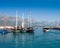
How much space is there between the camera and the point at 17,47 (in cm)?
3112

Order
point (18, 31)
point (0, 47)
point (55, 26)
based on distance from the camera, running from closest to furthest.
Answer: point (0, 47) < point (18, 31) < point (55, 26)

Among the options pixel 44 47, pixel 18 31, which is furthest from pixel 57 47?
pixel 18 31

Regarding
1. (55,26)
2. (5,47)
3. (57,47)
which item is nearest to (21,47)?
(5,47)

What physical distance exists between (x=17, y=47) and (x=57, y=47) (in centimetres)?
729

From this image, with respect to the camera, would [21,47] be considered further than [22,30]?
No

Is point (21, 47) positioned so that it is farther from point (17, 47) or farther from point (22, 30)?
point (22, 30)

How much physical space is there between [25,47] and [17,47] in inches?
55.9

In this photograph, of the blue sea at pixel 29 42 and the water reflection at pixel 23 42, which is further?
the water reflection at pixel 23 42

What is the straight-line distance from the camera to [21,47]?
31.3 m

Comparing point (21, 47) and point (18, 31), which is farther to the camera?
point (18, 31)

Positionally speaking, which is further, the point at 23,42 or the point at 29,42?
the point at 29,42

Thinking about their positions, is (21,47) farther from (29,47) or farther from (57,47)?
(57,47)

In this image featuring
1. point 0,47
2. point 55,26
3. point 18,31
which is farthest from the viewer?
point 55,26

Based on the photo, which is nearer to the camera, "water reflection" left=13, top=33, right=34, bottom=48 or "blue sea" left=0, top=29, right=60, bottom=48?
"blue sea" left=0, top=29, right=60, bottom=48
